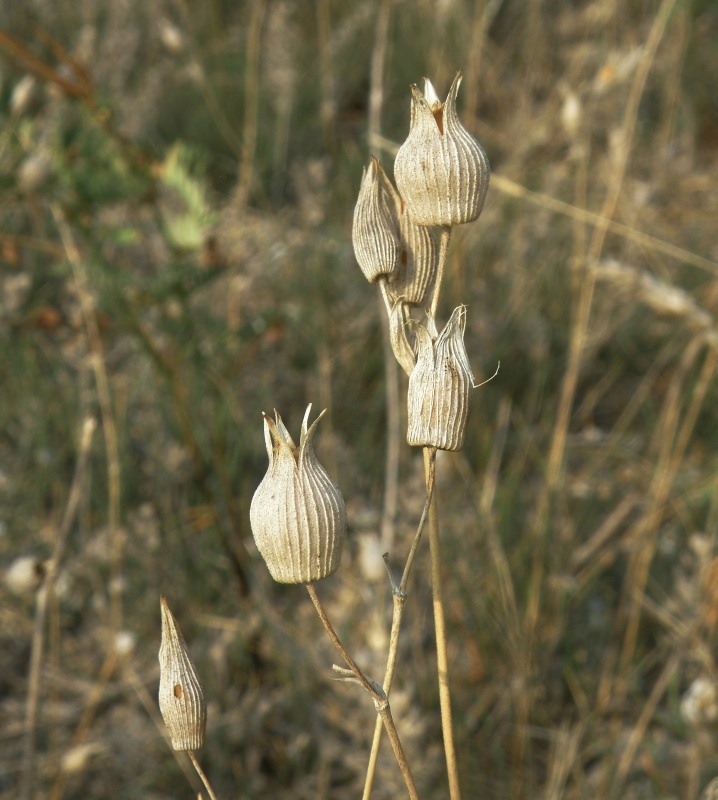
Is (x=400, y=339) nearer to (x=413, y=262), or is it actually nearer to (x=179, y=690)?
(x=413, y=262)

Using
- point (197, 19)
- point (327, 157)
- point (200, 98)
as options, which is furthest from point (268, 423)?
point (197, 19)

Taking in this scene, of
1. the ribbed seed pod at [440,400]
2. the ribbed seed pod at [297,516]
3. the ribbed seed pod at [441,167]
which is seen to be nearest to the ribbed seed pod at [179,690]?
the ribbed seed pod at [297,516]

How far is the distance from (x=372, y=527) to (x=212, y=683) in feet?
1.30

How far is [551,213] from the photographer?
301 cm

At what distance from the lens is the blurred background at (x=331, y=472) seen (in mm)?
1723

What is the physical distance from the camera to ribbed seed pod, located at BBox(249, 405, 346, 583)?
0.71 meters

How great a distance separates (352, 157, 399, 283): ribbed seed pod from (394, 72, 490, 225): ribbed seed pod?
39 millimetres

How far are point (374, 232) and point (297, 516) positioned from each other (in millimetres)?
229

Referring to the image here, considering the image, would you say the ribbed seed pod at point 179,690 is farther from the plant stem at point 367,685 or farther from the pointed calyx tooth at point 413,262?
the pointed calyx tooth at point 413,262

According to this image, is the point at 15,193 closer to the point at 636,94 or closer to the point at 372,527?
the point at 372,527

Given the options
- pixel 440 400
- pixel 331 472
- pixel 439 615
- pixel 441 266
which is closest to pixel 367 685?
pixel 439 615

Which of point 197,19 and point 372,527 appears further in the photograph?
point 197,19

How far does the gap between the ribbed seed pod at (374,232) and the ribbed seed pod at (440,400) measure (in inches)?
3.8

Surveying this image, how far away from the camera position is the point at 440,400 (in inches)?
28.6
